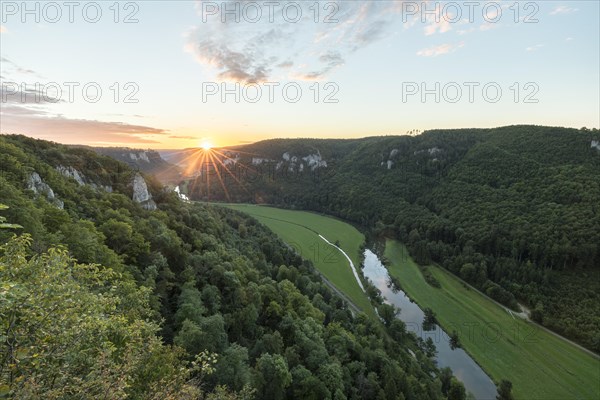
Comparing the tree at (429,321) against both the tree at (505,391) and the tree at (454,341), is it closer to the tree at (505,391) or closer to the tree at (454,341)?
the tree at (454,341)

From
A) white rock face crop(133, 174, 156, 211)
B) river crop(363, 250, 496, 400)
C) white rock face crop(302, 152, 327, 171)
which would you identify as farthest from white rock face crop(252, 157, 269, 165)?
white rock face crop(133, 174, 156, 211)

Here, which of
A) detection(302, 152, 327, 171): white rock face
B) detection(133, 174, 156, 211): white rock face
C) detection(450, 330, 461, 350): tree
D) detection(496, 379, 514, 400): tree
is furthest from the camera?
detection(302, 152, 327, 171): white rock face

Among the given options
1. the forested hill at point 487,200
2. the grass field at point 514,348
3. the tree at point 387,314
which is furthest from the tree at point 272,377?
the forested hill at point 487,200

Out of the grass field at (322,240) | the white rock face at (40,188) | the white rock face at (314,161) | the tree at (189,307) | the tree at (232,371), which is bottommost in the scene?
the grass field at (322,240)

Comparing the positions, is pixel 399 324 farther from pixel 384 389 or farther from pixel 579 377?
pixel 579 377

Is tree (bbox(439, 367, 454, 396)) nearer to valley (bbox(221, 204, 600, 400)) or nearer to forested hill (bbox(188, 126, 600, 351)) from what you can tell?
valley (bbox(221, 204, 600, 400))
